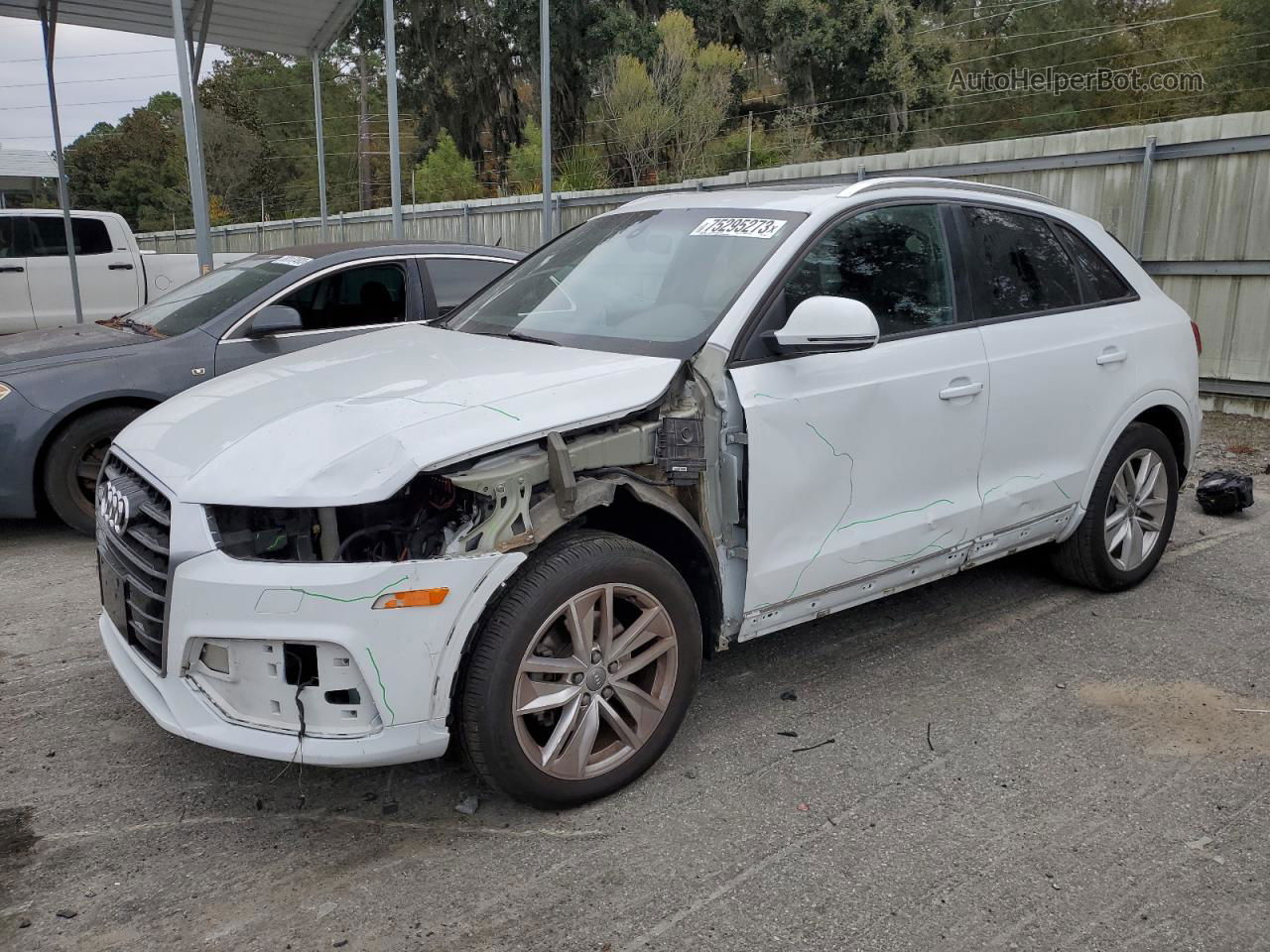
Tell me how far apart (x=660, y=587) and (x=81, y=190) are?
56.5 meters

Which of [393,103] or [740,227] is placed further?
[393,103]

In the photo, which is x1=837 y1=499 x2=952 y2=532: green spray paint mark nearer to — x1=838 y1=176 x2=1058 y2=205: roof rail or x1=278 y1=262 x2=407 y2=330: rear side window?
x1=838 y1=176 x2=1058 y2=205: roof rail

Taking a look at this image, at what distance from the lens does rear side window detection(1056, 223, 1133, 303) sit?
461cm

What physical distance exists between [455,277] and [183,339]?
5.61ft

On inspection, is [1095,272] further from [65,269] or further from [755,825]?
[65,269]

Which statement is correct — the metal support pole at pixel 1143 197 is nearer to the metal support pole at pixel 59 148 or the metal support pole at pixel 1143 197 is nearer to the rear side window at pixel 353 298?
the rear side window at pixel 353 298

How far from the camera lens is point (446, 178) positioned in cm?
3136

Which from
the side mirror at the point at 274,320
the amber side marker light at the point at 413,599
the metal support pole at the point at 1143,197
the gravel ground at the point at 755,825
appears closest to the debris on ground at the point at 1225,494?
the gravel ground at the point at 755,825

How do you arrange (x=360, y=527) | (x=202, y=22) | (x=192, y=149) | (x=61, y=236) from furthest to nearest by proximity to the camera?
(x=61, y=236), (x=202, y=22), (x=192, y=149), (x=360, y=527)

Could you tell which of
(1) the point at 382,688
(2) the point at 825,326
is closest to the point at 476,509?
(1) the point at 382,688

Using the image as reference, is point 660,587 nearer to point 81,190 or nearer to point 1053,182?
point 1053,182

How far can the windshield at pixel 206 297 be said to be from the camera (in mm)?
6191

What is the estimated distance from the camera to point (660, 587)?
122 inches

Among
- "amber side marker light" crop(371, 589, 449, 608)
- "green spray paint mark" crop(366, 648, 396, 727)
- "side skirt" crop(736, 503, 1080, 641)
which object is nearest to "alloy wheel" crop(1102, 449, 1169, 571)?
"side skirt" crop(736, 503, 1080, 641)
